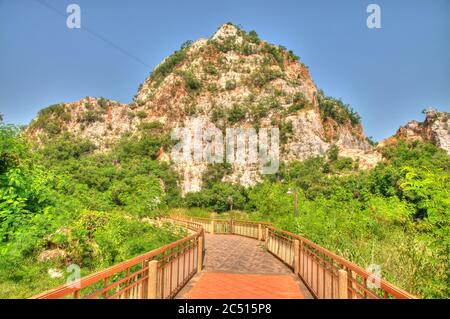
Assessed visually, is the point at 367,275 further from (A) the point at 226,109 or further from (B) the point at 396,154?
(A) the point at 226,109

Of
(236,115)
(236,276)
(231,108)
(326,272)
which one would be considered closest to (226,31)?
(231,108)

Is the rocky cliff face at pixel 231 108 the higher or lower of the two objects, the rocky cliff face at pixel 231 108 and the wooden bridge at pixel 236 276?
the higher

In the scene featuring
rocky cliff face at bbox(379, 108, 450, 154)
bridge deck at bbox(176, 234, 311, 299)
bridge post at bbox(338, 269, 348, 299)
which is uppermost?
Answer: rocky cliff face at bbox(379, 108, 450, 154)

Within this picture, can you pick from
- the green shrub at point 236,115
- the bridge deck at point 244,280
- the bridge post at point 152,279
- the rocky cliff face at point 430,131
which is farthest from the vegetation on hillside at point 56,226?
the green shrub at point 236,115

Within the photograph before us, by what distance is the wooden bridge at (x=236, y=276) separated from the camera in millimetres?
3965

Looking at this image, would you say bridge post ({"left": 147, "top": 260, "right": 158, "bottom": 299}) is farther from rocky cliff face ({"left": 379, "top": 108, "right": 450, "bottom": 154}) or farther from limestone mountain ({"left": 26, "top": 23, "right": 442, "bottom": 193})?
rocky cliff face ({"left": 379, "top": 108, "right": 450, "bottom": 154})

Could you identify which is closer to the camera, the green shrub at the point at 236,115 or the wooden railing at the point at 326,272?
the wooden railing at the point at 326,272

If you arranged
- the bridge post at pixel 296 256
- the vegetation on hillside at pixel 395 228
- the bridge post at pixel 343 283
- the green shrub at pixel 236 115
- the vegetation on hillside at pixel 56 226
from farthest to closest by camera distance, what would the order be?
the green shrub at pixel 236 115 → the vegetation on hillside at pixel 56 226 → the bridge post at pixel 296 256 → the vegetation on hillside at pixel 395 228 → the bridge post at pixel 343 283

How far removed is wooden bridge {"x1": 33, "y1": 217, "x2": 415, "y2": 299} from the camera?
13.0 feet

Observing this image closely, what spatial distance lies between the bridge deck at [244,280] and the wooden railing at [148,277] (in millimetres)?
471

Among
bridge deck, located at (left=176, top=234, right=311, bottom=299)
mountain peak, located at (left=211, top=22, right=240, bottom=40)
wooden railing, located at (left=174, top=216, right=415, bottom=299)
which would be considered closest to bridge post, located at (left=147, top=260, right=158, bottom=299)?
bridge deck, located at (left=176, top=234, right=311, bottom=299)

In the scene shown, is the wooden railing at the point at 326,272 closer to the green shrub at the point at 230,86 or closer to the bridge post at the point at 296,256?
the bridge post at the point at 296,256
